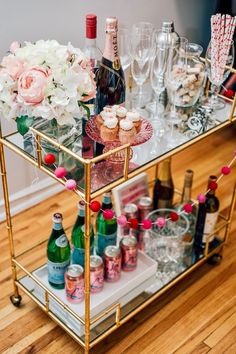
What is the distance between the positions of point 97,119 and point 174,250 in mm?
717

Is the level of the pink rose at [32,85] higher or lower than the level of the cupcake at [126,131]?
higher

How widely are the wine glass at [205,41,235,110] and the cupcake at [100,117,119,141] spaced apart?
442 mm

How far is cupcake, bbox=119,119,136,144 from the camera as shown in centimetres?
136

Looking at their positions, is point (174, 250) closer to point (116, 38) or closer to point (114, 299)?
point (114, 299)

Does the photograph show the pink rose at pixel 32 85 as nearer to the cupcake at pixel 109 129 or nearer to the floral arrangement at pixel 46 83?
the floral arrangement at pixel 46 83

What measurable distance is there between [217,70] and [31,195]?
1058mm

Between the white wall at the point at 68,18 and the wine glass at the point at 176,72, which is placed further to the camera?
the white wall at the point at 68,18

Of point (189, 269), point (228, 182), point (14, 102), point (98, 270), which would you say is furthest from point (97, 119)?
point (228, 182)

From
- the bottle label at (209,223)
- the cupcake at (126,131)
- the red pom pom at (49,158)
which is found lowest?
the bottle label at (209,223)

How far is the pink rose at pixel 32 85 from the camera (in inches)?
49.4

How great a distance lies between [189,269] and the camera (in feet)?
6.14

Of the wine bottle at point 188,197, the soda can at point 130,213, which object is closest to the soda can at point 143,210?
the soda can at point 130,213

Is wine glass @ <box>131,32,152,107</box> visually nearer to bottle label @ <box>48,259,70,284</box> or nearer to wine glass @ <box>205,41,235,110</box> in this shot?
wine glass @ <box>205,41,235,110</box>

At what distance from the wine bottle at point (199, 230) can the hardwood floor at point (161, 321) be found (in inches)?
3.5
